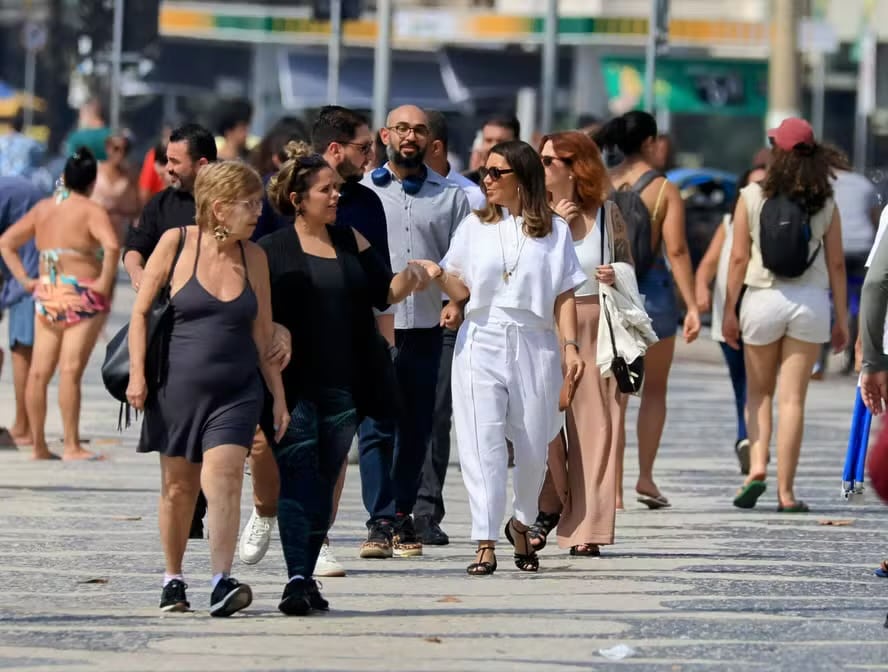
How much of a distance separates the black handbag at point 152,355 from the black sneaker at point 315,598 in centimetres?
87

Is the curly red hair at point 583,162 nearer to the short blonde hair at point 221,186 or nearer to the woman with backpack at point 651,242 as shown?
the woman with backpack at point 651,242

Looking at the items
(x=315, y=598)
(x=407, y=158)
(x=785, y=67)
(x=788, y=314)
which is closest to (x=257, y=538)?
(x=315, y=598)

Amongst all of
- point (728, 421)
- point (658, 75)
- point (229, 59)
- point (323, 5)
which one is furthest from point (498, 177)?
point (229, 59)

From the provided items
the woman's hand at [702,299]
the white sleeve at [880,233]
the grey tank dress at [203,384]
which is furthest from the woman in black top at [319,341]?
the woman's hand at [702,299]

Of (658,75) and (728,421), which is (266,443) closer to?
(728,421)

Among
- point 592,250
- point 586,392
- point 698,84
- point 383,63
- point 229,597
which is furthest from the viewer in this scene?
point 698,84

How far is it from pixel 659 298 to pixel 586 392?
2038 mm

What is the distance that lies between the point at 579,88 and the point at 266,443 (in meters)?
42.2

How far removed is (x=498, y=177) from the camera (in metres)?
10.7

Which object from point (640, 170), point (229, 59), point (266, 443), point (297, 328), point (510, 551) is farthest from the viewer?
point (229, 59)

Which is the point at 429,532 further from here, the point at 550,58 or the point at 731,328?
the point at 550,58

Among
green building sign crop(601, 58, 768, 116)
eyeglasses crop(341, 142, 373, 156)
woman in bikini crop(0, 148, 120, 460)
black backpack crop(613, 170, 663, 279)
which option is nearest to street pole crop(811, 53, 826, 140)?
green building sign crop(601, 58, 768, 116)

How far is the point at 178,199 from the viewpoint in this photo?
11.2 m

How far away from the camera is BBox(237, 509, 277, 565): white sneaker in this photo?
10.3 metres
